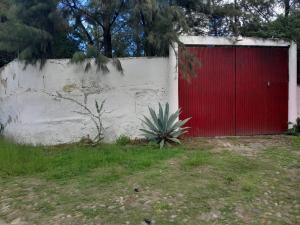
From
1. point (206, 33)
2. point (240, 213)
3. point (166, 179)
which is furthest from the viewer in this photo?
point (206, 33)

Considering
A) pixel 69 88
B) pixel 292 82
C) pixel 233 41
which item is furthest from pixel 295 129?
pixel 69 88

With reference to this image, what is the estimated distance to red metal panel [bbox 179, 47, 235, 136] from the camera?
35.2 feet

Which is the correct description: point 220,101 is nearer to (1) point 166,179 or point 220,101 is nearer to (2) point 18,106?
(1) point 166,179

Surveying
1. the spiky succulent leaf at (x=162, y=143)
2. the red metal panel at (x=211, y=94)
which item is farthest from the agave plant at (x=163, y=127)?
the red metal panel at (x=211, y=94)

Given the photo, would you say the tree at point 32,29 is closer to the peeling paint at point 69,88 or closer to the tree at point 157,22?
the peeling paint at point 69,88

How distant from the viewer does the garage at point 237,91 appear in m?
10.8

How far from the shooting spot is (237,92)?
1100 cm

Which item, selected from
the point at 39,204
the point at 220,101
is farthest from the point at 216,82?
the point at 39,204

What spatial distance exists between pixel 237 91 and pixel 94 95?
3.70m

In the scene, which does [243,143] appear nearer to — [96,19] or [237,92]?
[237,92]

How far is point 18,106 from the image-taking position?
1124 cm

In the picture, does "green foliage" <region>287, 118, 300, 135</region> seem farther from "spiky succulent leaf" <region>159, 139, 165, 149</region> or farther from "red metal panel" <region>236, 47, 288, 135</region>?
"spiky succulent leaf" <region>159, 139, 165, 149</region>

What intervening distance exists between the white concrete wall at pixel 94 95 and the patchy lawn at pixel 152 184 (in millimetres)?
923

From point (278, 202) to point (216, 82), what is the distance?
516 centimetres
